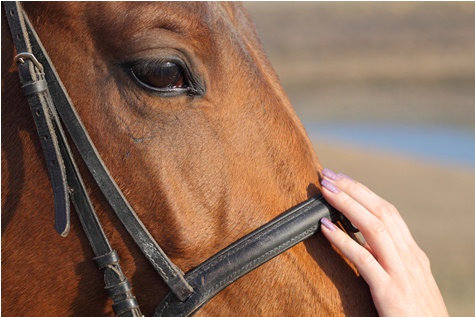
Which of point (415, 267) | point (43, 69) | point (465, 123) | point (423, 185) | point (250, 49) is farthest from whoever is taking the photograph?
point (465, 123)

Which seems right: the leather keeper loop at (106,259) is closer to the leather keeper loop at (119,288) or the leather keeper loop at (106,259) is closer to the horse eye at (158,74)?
the leather keeper loop at (119,288)

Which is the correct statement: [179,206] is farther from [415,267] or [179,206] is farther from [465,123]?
[465,123]

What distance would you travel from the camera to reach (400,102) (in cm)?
2356

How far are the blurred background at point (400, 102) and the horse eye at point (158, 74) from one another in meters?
4.14

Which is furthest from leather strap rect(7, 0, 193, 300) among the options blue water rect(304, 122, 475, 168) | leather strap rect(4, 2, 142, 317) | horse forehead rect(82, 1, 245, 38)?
blue water rect(304, 122, 475, 168)

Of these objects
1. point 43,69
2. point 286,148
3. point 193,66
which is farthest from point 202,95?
point 43,69

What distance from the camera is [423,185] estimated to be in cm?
1434

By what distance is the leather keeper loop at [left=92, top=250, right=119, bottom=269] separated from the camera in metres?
2.12

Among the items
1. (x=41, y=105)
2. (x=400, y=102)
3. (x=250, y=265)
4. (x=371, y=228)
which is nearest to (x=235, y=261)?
(x=250, y=265)

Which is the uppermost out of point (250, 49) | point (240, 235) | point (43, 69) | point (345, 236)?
point (43, 69)

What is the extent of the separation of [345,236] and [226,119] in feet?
1.77

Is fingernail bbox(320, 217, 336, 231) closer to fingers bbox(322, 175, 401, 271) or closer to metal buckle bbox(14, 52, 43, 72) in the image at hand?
fingers bbox(322, 175, 401, 271)

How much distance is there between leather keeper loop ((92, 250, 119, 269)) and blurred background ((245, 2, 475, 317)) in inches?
170

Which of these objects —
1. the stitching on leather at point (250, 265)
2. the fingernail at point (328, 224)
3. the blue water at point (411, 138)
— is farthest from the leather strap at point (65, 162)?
the blue water at point (411, 138)
